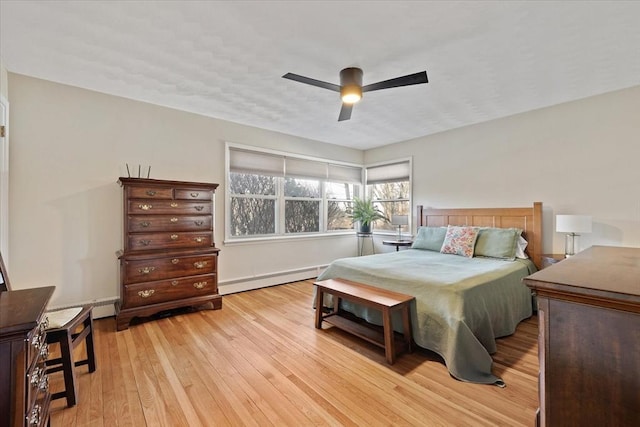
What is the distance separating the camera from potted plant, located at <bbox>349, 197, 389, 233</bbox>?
17.5 ft

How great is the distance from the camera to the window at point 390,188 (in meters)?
5.22

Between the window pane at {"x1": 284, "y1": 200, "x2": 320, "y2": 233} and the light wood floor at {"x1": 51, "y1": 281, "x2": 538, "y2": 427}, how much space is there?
2.26m

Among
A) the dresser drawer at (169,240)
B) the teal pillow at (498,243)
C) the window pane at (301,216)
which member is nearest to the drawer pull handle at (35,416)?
the dresser drawer at (169,240)

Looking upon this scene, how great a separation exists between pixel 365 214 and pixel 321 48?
3.47 meters

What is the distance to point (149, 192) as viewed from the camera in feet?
9.98

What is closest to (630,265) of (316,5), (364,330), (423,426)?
(423,426)

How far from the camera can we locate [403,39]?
2.16 m

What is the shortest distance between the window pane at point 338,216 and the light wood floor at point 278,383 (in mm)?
2872

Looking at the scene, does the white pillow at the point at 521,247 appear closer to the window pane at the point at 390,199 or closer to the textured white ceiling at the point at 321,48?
the textured white ceiling at the point at 321,48

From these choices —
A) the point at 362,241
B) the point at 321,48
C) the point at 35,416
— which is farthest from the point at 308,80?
the point at 362,241

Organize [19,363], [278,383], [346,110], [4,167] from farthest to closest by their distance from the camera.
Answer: [346,110]
[4,167]
[278,383]
[19,363]

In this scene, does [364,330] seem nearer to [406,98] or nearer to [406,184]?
[406,98]

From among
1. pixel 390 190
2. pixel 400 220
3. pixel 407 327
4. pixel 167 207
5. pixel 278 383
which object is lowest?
pixel 278 383

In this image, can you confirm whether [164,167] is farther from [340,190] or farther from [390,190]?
[390,190]
